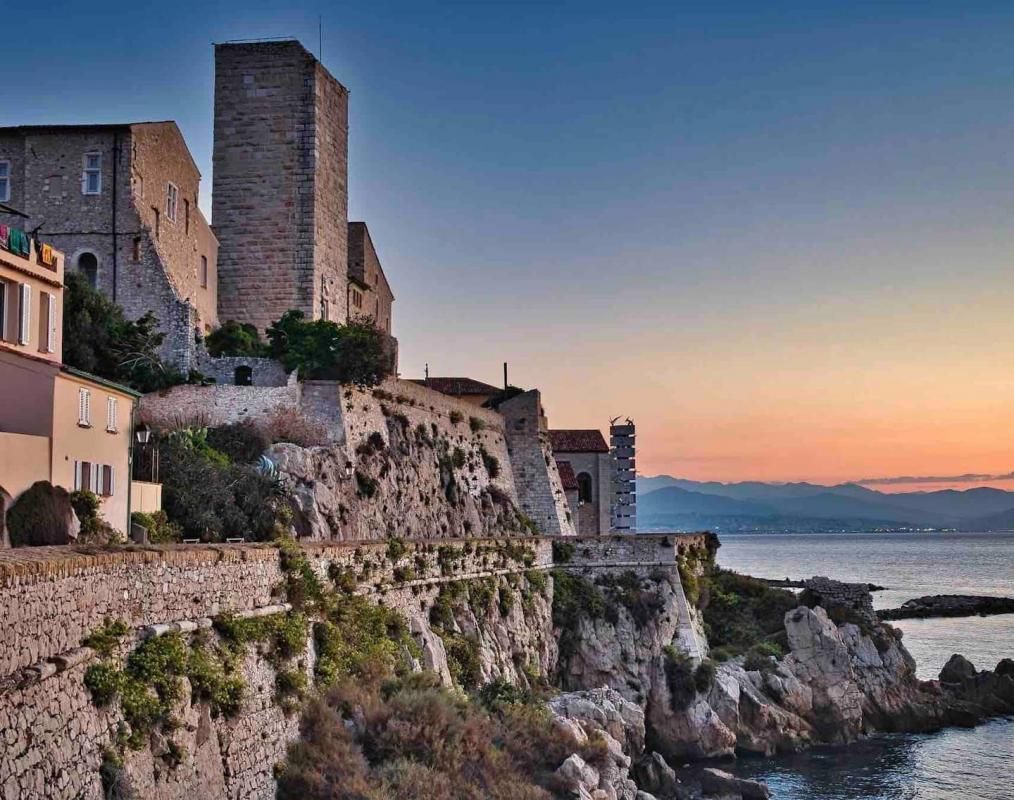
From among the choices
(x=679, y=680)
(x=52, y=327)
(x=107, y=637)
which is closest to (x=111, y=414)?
(x=52, y=327)

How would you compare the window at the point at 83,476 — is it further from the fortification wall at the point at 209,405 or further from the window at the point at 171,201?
the window at the point at 171,201

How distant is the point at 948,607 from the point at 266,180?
7289cm

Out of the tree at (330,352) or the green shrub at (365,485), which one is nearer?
the green shrub at (365,485)

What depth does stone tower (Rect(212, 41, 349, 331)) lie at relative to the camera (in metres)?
46.0

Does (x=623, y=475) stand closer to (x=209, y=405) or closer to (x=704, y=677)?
(x=704, y=677)

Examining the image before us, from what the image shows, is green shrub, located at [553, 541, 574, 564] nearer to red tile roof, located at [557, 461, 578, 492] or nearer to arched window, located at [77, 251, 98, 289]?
arched window, located at [77, 251, 98, 289]

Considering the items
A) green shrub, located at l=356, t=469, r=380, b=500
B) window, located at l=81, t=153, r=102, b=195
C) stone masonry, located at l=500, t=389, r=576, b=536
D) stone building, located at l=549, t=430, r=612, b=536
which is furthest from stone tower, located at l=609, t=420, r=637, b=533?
window, located at l=81, t=153, r=102, b=195

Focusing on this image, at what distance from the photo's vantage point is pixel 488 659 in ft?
113

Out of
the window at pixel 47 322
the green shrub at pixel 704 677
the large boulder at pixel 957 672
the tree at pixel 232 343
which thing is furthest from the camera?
the large boulder at pixel 957 672

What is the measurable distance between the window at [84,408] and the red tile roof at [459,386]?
41.0 meters

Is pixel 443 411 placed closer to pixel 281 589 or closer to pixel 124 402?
pixel 124 402

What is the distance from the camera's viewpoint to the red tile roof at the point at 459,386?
65.7 meters

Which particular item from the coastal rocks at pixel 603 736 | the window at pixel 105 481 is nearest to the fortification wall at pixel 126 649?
the window at pixel 105 481

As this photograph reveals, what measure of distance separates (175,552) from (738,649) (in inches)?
1342
